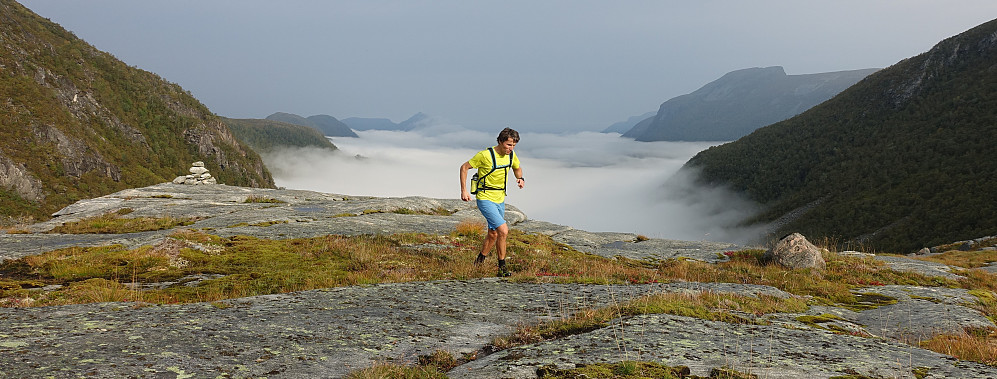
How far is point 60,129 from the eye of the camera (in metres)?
145

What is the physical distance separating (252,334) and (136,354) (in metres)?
1.26

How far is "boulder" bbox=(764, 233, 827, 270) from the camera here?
16672 millimetres

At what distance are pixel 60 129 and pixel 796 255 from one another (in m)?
199

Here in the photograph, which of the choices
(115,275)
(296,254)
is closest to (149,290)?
(115,275)

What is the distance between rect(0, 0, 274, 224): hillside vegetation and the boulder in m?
154

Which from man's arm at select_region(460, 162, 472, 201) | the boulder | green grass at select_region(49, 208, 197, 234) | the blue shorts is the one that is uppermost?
man's arm at select_region(460, 162, 472, 201)

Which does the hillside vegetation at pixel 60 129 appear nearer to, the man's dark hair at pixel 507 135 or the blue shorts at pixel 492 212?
the blue shorts at pixel 492 212

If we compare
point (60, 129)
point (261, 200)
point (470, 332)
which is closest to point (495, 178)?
point (470, 332)

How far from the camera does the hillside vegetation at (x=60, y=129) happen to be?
127 m

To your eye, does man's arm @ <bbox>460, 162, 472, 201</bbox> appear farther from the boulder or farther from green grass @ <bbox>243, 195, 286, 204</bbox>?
green grass @ <bbox>243, 195, 286, 204</bbox>

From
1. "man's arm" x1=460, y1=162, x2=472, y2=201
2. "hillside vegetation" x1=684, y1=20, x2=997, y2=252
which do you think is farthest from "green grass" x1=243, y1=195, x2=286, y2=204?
"hillside vegetation" x1=684, y1=20, x2=997, y2=252

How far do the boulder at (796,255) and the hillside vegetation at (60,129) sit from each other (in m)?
154

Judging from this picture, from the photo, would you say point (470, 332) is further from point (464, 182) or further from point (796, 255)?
point (796, 255)

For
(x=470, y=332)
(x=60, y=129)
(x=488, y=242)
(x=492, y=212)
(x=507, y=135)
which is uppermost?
(x=60, y=129)
